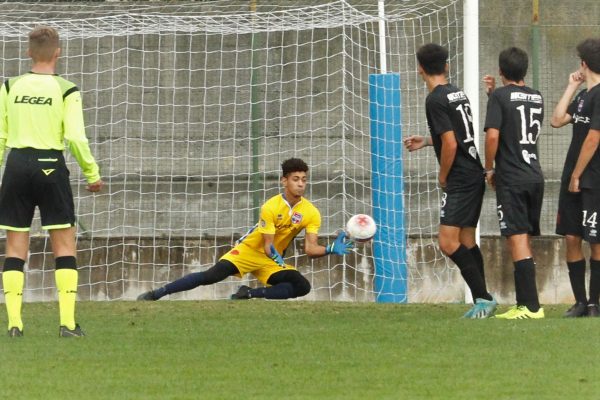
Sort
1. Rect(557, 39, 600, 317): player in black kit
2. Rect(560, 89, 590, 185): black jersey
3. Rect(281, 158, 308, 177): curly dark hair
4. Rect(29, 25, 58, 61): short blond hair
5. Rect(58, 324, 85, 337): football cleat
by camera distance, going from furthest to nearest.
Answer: Rect(281, 158, 308, 177): curly dark hair → Rect(560, 89, 590, 185): black jersey → Rect(557, 39, 600, 317): player in black kit → Rect(58, 324, 85, 337): football cleat → Rect(29, 25, 58, 61): short blond hair

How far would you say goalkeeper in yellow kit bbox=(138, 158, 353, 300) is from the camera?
39.1 feet

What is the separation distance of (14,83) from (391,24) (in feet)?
21.0

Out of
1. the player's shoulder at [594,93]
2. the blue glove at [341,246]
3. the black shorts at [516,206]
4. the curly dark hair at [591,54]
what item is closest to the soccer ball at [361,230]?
the blue glove at [341,246]

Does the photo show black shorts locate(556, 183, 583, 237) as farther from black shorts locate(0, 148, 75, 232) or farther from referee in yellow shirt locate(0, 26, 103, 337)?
black shorts locate(0, 148, 75, 232)

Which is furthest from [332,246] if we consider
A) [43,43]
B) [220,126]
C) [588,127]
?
[220,126]

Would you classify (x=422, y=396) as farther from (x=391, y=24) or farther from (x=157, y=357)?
(x=391, y=24)

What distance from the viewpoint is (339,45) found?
14758 millimetres

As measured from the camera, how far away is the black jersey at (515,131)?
10227 millimetres

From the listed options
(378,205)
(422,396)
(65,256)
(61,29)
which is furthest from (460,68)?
(422,396)

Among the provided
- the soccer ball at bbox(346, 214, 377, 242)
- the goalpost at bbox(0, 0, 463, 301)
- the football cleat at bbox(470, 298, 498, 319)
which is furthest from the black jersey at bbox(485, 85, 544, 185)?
the goalpost at bbox(0, 0, 463, 301)

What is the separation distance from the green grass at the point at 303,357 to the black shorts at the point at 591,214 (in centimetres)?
75

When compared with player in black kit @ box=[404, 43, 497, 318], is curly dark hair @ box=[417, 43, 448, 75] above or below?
above

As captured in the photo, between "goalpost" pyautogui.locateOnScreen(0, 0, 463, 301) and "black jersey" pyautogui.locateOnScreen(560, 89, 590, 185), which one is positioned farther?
"goalpost" pyautogui.locateOnScreen(0, 0, 463, 301)

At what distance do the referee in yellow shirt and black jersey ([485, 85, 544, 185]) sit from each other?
A: 3082 mm
